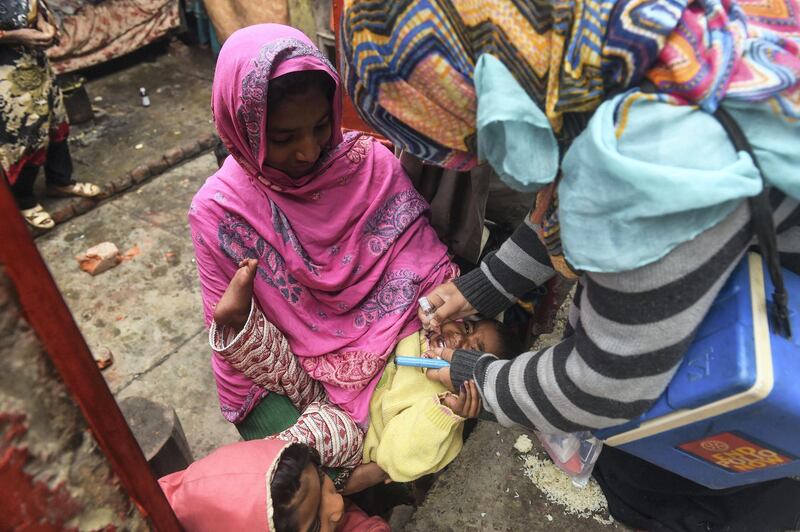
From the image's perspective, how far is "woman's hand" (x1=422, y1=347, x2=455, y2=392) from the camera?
1.71 meters

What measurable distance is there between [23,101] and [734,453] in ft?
14.5

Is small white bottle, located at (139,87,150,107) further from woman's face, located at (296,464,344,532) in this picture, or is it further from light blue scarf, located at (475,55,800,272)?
light blue scarf, located at (475,55,800,272)

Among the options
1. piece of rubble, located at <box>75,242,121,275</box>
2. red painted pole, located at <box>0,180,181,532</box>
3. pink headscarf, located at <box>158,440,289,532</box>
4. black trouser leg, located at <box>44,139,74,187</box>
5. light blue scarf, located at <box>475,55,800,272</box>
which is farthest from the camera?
black trouser leg, located at <box>44,139,74,187</box>

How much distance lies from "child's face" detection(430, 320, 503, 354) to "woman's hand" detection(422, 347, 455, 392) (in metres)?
0.05

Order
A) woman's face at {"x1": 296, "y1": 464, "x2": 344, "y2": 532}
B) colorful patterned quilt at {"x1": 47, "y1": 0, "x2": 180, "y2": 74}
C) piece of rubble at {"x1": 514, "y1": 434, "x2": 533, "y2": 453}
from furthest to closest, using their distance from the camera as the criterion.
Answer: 1. colorful patterned quilt at {"x1": 47, "y1": 0, "x2": 180, "y2": 74}
2. piece of rubble at {"x1": 514, "y1": 434, "x2": 533, "y2": 453}
3. woman's face at {"x1": 296, "y1": 464, "x2": 344, "y2": 532}

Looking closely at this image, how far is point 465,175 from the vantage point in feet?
6.81

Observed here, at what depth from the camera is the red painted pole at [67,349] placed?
58 centimetres

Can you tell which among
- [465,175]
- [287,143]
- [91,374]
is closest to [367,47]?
[91,374]

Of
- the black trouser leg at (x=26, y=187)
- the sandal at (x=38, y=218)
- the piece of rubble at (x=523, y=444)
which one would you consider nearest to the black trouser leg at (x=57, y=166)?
the black trouser leg at (x=26, y=187)

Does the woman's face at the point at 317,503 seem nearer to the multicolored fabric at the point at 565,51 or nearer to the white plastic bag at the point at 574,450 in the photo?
the white plastic bag at the point at 574,450

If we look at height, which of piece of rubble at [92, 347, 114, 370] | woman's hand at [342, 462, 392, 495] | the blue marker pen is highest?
the blue marker pen

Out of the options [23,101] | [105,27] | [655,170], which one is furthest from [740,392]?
[105,27]

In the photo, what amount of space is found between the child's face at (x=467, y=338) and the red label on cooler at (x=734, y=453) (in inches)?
36.1

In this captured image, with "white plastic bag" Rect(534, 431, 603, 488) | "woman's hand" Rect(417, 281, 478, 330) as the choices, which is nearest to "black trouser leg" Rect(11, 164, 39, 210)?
"woman's hand" Rect(417, 281, 478, 330)
